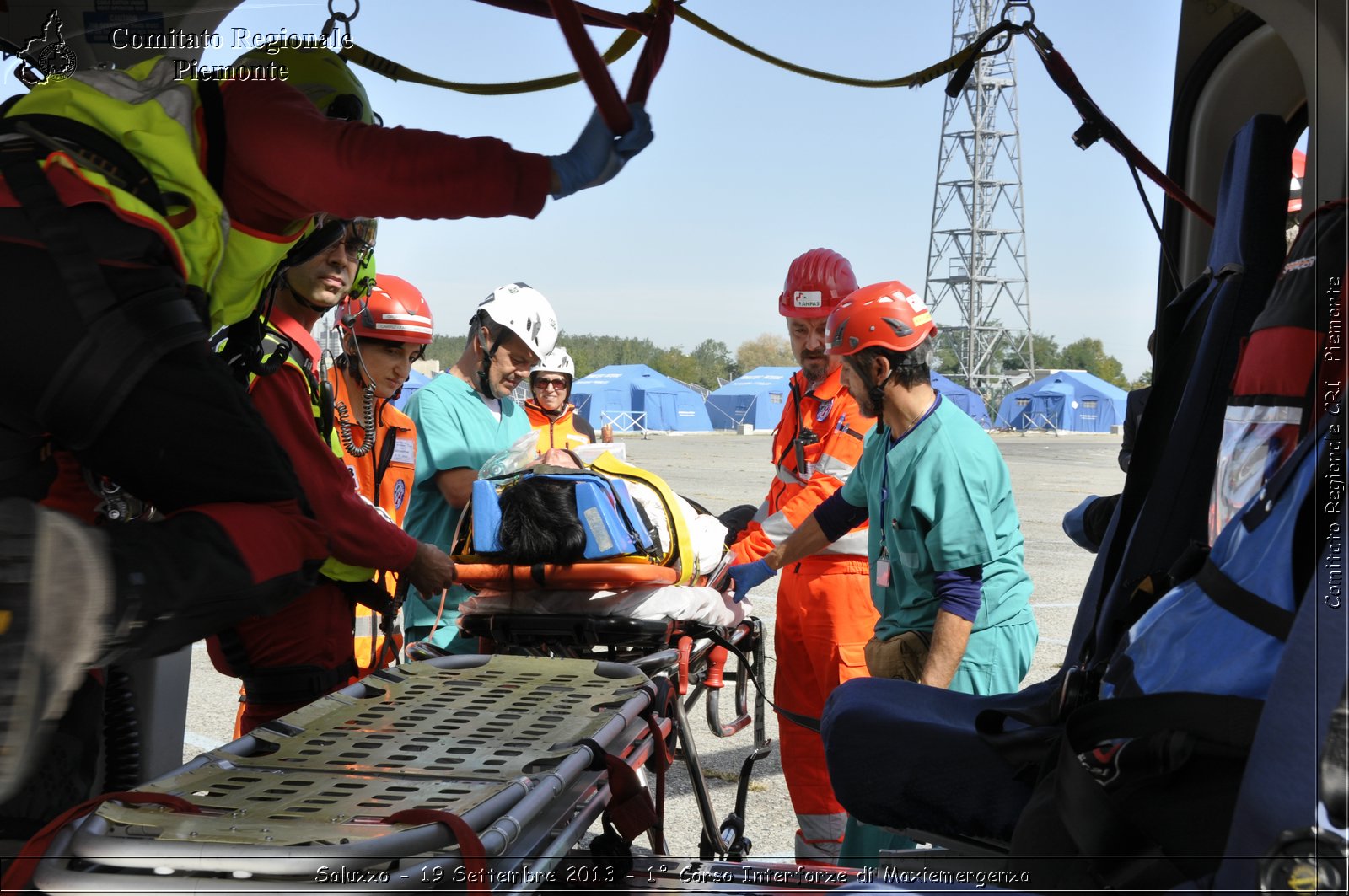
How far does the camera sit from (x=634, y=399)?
132 feet

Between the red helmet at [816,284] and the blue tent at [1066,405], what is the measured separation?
3962 centimetres

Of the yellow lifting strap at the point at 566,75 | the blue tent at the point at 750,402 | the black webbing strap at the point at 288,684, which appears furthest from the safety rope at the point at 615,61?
the blue tent at the point at 750,402

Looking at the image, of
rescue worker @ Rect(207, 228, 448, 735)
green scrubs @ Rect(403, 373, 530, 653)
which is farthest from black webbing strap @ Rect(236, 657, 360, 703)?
green scrubs @ Rect(403, 373, 530, 653)

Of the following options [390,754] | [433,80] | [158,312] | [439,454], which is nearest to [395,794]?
[390,754]

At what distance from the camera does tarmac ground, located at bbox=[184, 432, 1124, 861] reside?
4.62 m

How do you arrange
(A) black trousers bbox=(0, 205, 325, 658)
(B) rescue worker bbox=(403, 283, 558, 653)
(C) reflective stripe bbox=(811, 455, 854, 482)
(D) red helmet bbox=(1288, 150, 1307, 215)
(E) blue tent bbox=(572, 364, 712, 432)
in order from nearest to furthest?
1. (A) black trousers bbox=(0, 205, 325, 658)
2. (D) red helmet bbox=(1288, 150, 1307, 215)
3. (B) rescue worker bbox=(403, 283, 558, 653)
4. (C) reflective stripe bbox=(811, 455, 854, 482)
5. (E) blue tent bbox=(572, 364, 712, 432)

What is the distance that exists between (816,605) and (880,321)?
4.01 feet

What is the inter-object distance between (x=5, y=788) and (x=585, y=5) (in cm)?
163

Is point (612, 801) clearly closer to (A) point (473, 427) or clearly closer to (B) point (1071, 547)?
(A) point (473, 427)

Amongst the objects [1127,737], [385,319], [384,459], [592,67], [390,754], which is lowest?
[390,754]

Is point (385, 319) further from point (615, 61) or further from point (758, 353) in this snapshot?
point (758, 353)

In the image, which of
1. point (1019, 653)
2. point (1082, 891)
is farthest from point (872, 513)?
point (1082, 891)

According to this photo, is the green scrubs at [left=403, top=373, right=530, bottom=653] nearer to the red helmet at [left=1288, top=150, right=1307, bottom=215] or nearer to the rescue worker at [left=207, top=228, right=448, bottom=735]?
the rescue worker at [left=207, top=228, right=448, bottom=735]

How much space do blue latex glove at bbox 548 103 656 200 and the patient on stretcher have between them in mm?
1594
